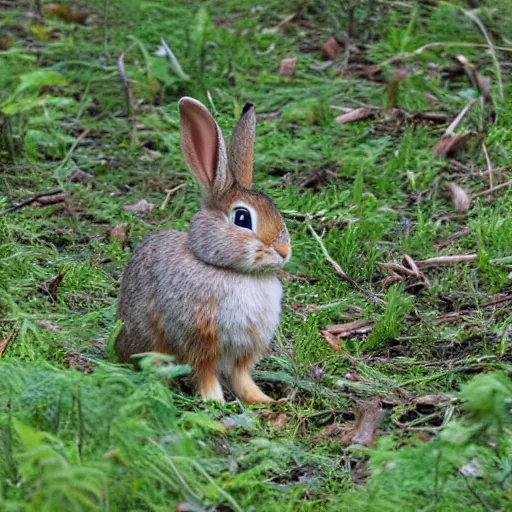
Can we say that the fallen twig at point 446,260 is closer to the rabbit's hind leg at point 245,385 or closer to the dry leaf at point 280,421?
the rabbit's hind leg at point 245,385

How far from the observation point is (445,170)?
6.48 meters

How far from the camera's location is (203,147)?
4.41 m

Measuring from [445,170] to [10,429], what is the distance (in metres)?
3.81

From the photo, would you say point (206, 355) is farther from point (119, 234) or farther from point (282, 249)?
point (119, 234)

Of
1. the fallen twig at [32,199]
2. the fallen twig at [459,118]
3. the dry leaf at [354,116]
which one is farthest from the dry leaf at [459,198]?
the fallen twig at [32,199]

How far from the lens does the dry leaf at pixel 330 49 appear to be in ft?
26.2

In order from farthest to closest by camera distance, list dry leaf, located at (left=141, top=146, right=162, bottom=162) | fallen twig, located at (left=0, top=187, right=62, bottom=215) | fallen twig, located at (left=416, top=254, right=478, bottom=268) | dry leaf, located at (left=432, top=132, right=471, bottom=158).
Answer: dry leaf, located at (left=141, top=146, right=162, bottom=162), dry leaf, located at (left=432, top=132, right=471, bottom=158), fallen twig, located at (left=0, top=187, right=62, bottom=215), fallen twig, located at (left=416, top=254, right=478, bottom=268)

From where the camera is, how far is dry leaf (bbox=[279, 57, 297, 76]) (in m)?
7.79

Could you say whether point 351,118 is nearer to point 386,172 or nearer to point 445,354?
point 386,172

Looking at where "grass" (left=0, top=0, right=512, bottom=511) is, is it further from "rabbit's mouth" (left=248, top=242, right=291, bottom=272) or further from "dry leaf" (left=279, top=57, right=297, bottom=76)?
"rabbit's mouth" (left=248, top=242, right=291, bottom=272)

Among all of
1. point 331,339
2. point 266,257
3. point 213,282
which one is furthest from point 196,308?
point 331,339

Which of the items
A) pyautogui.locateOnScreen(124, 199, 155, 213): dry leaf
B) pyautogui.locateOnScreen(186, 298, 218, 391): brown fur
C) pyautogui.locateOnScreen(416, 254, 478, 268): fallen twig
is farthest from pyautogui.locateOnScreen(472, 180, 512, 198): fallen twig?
pyautogui.locateOnScreen(186, 298, 218, 391): brown fur

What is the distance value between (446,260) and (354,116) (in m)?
1.76

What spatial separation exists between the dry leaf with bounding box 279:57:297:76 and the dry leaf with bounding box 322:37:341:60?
0.86ft
